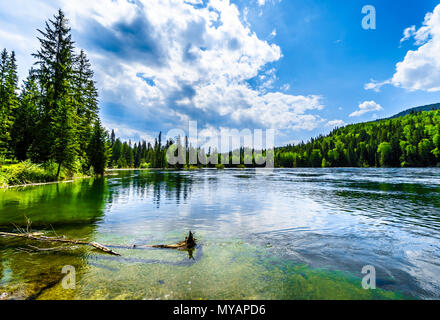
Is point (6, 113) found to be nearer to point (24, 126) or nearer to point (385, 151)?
point (24, 126)

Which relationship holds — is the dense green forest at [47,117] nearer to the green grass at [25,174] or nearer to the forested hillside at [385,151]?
the green grass at [25,174]

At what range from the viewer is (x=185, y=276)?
20.1 feet

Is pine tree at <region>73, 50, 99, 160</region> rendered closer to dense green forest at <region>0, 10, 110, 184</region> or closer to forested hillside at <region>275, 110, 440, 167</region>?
dense green forest at <region>0, 10, 110, 184</region>

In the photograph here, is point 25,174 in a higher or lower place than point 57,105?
lower

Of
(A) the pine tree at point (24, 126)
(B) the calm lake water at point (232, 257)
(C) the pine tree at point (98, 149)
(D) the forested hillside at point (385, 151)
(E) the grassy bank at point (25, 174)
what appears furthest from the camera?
(D) the forested hillside at point (385, 151)

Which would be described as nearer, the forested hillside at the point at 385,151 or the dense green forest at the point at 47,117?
the dense green forest at the point at 47,117

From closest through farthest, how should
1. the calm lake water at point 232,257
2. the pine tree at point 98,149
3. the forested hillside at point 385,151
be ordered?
the calm lake water at point 232,257, the pine tree at point 98,149, the forested hillside at point 385,151

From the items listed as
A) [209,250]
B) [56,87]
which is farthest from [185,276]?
[56,87]

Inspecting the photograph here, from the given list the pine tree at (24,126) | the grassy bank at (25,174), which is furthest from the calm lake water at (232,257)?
the pine tree at (24,126)

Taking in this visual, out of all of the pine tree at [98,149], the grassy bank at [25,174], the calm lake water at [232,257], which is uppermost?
the pine tree at [98,149]

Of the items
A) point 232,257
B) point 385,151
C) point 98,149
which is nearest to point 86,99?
point 98,149

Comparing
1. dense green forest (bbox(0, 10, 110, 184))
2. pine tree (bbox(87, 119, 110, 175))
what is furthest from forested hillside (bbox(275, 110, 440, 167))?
dense green forest (bbox(0, 10, 110, 184))

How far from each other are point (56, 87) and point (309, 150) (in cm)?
19382

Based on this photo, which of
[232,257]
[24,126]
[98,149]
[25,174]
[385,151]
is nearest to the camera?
[232,257]
